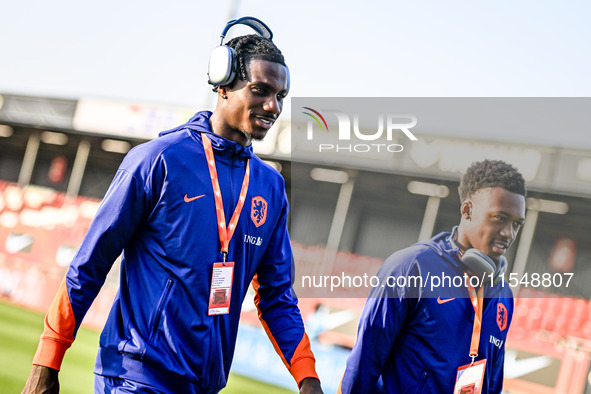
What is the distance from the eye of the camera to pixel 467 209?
3.14 m

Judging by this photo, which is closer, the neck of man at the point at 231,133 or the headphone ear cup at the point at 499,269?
the neck of man at the point at 231,133

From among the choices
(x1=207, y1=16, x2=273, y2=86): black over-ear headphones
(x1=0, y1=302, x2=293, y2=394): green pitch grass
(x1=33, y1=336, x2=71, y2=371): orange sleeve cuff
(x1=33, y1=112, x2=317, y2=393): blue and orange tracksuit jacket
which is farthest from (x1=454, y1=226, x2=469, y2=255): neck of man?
(x1=0, y1=302, x2=293, y2=394): green pitch grass

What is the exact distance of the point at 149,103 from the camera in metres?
19.9

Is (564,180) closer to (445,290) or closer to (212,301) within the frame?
(445,290)

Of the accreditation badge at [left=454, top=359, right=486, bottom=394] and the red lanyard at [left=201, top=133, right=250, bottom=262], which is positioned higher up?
the red lanyard at [left=201, top=133, right=250, bottom=262]

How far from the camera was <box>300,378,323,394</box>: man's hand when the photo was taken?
2582 millimetres

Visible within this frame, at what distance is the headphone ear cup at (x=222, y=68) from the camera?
2.58 meters

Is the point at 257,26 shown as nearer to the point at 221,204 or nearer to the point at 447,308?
the point at 221,204

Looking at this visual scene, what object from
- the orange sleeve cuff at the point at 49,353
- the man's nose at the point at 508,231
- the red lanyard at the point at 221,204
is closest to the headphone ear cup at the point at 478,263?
the man's nose at the point at 508,231

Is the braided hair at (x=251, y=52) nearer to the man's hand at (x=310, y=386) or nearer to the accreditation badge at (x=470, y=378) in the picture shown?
the man's hand at (x=310, y=386)

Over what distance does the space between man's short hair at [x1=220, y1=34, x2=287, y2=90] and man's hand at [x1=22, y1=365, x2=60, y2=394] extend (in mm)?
1232

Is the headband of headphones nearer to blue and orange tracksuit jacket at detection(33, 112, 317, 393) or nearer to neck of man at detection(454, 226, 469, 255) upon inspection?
blue and orange tracksuit jacket at detection(33, 112, 317, 393)

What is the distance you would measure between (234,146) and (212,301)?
597 millimetres

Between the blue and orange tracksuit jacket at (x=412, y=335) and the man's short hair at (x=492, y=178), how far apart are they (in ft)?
1.38
